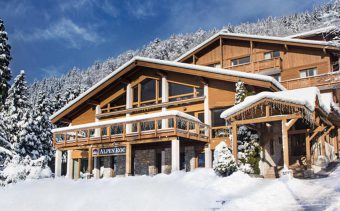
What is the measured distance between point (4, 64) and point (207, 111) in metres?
12.9

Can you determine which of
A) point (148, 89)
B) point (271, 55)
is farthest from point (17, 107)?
point (271, 55)

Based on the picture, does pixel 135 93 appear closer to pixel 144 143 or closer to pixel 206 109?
pixel 144 143

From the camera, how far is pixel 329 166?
2214 cm

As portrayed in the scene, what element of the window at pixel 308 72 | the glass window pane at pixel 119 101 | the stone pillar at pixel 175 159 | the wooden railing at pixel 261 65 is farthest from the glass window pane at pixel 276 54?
the stone pillar at pixel 175 159

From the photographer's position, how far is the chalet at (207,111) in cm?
1972

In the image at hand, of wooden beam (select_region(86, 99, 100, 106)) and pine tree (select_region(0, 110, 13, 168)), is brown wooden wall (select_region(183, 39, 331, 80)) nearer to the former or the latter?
wooden beam (select_region(86, 99, 100, 106))

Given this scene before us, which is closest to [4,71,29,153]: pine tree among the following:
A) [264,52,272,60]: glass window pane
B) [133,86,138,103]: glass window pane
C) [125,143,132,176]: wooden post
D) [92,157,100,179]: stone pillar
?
[92,157,100,179]: stone pillar

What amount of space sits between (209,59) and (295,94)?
620 inches

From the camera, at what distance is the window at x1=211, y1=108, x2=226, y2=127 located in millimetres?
24312

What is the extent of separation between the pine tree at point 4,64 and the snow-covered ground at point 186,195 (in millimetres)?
5677

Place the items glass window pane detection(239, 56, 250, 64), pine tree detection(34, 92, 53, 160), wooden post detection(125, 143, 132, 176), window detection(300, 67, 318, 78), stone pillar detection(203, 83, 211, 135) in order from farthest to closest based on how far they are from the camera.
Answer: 1. pine tree detection(34, 92, 53, 160)
2. glass window pane detection(239, 56, 250, 64)
3. window detection(300, 67, 318, 78)
4. stone pillar detection(203, 83, 211, 135)
5. wooden post detection(125, 143, 132, 176)

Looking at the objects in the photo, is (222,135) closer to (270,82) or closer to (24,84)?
(270,82)

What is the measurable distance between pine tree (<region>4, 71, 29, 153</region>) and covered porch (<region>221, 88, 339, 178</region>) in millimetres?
27146

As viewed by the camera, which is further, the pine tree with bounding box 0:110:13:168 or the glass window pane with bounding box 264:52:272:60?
the glass window pane with bounding box 264:52:272:60
